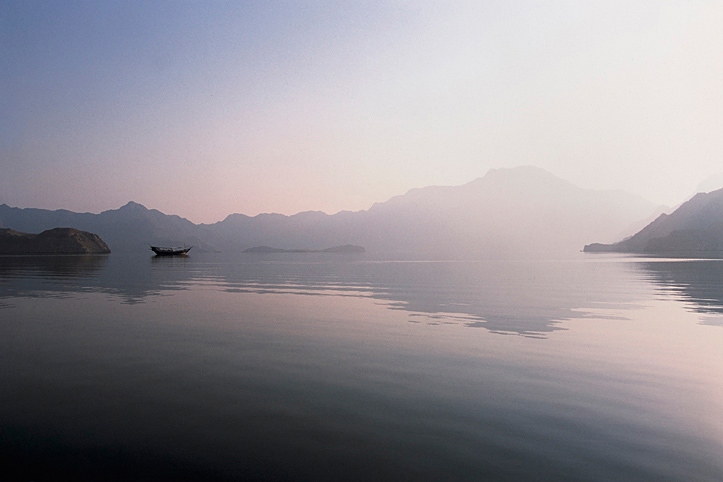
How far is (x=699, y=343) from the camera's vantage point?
17844 millimetres

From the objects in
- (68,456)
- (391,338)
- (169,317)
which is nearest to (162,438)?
(68,456)

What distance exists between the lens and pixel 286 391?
1131 cm

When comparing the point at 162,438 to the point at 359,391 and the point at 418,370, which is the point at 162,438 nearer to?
the point at 359,391

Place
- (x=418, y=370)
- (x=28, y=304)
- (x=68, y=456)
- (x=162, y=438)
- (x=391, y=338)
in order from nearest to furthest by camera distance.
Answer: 1. (x=68, y=456)
2. (x=162, y=438)
3. (x=418, y=370)
4. (x=391, y=338)
5. (x=28, y=304)

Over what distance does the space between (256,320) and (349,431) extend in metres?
15.8

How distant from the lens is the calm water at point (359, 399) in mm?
7316

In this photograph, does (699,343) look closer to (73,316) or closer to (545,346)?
(545,346)

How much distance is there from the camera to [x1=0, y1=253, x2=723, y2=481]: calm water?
7.32m

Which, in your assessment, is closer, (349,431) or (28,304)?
(349,431)

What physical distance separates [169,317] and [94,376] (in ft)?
39.0

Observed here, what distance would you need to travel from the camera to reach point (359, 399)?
10.7 meters

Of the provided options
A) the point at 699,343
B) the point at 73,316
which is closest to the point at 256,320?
the point at 73,316

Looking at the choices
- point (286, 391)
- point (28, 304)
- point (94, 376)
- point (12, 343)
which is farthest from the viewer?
point (28, 304)

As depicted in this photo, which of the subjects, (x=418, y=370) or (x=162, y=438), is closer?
(x=162, y=438)
